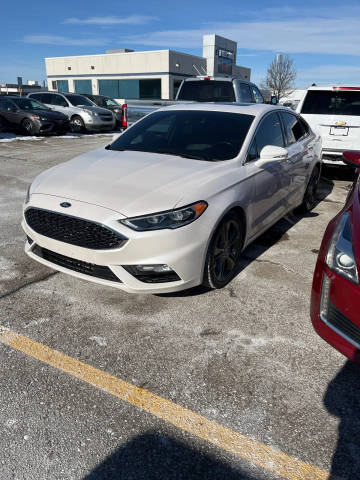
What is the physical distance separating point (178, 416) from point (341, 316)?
1115 millimetres

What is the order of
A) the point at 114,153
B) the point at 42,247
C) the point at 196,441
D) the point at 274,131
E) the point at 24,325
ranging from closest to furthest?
1. the point at 196,441
2. the point at 24,325
3. the point at 42,247
4. the point at 114,153
5. the point at 274,131

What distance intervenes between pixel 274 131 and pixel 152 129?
1444mm

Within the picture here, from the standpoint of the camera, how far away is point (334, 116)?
7832 mm

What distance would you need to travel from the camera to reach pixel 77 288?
359 centimetres

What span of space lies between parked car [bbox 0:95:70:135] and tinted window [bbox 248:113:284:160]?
41.1 ft

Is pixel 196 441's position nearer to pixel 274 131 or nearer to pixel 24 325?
pixel 24 325

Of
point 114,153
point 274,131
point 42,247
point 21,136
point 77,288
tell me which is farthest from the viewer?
point 21,136

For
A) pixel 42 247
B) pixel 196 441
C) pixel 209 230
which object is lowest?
pixel 196 441

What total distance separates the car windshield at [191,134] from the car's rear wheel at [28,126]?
1186 cm

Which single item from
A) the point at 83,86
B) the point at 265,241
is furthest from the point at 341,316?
the point at 83,86

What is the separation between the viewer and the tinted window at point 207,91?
1031cm

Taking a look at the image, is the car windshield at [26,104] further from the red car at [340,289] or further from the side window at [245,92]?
the red car at [340,289]

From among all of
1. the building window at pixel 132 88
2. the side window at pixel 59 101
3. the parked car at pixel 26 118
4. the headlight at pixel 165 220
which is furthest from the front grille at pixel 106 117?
the building window at pixel 132 88

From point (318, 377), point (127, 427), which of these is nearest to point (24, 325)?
point (127, 427)
